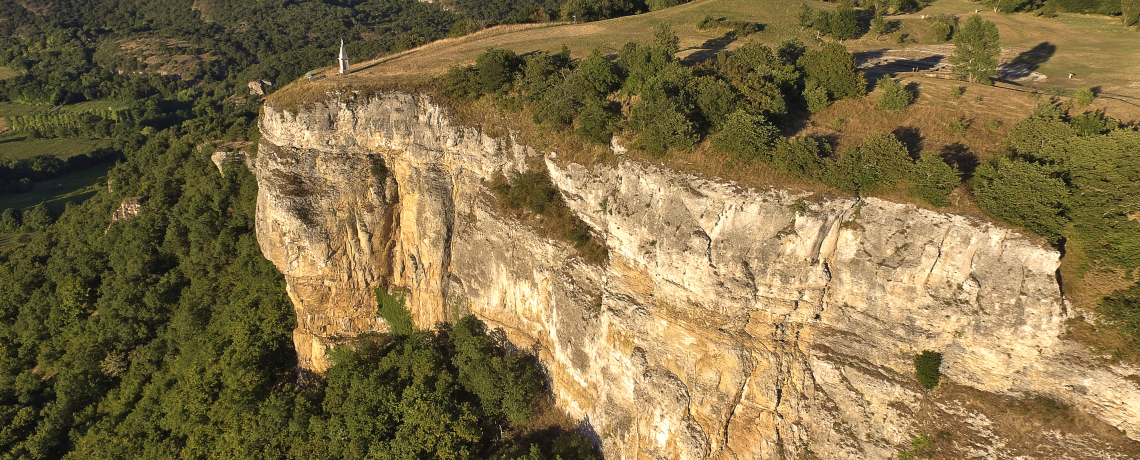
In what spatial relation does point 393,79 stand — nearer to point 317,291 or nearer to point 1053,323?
point 317,291

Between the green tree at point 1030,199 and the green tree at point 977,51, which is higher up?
the green tree at point 977,51

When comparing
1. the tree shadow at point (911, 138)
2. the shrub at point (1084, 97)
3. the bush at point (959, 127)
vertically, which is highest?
the shrub at point (1084, 97)

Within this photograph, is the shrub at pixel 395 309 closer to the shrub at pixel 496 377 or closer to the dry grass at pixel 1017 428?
the shrub at pixel 496 377

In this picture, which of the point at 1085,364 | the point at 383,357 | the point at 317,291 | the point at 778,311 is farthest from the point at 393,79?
the point at 1085,364

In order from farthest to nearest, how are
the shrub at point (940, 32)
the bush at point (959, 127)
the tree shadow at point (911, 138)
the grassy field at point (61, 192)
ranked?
1. the grassy field at point (61, 192)
2. the shrub at point (940, 32)
3. the bush at point (959, 127)
4. the tree shadow at point (911, 138)

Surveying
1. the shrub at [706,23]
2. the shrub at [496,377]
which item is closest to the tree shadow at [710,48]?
the shrub at [706,23]
